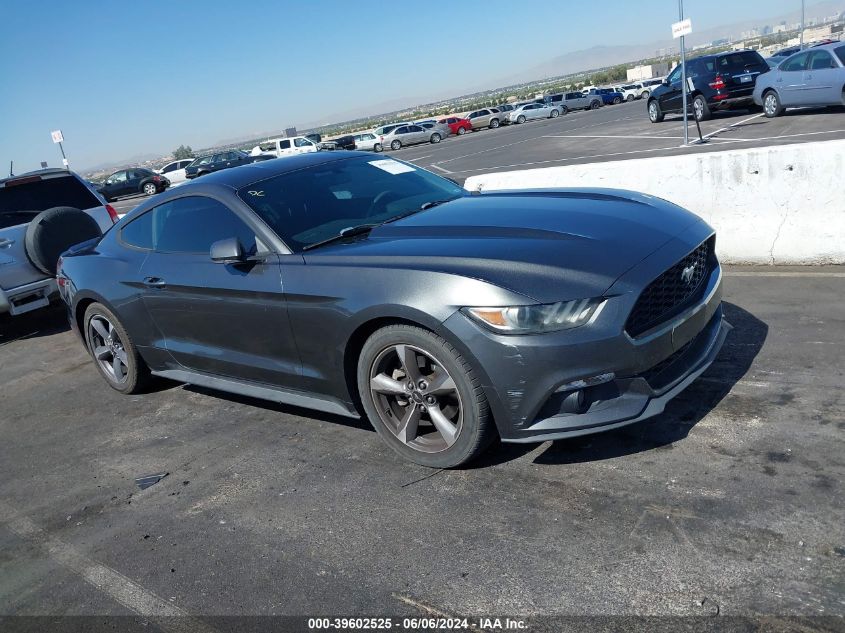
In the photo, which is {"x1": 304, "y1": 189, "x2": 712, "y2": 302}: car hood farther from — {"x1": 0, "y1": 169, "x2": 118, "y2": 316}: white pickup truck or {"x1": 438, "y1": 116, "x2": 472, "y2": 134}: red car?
{"x1": 438, "y1": 116, "x2": 472, "y2": 134}: red car

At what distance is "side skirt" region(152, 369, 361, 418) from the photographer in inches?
156

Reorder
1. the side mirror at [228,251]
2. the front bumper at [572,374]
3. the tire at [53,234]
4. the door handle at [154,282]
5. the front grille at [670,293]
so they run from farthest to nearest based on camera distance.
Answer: the tire at [53,234]
the door handle at [154,282]
the side mirror at [228,251]
the front grille at [670,293]
the front bumper at [572,374]

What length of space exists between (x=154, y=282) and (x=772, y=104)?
58.5ft

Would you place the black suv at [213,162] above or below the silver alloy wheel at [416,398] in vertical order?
above

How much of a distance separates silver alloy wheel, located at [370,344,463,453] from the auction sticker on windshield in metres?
1.76

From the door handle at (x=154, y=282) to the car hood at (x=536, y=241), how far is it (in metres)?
1.33

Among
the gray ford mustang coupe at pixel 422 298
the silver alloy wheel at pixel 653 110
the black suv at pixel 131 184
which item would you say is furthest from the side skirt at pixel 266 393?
the black suv at pixel 131 184

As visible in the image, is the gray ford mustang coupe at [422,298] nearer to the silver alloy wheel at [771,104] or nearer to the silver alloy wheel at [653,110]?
the silver alloy wheel at [771,104]

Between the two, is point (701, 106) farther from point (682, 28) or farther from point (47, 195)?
point (47, 195)

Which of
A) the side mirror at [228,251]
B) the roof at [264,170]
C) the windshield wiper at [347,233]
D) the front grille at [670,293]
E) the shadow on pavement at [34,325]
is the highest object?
the roof at [264,170]

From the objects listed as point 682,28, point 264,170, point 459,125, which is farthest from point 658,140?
point 459,125

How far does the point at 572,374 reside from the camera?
3.13m

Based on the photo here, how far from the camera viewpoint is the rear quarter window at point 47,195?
8.03 meters

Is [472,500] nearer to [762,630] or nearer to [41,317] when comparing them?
[762,630]
